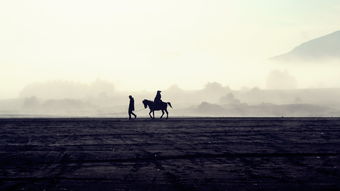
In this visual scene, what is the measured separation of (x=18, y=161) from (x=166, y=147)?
5.37 metres

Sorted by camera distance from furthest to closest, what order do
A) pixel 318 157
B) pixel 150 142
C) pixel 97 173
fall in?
1. pixel 150 142
2. pixel 318 157
3. pixel 97 173

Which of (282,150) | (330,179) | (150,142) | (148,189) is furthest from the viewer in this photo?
(150,142)

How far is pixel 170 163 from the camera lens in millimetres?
12398

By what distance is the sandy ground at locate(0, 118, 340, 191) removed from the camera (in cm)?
955

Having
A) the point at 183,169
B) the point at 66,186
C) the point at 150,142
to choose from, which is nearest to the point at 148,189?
the point at 66,186

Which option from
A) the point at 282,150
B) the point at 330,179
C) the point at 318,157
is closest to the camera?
the point at 330,179

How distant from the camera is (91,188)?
912 cm

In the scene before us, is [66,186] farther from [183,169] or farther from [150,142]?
[150,142]

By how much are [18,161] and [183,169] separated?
506cm

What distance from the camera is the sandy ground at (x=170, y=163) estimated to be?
9.55m

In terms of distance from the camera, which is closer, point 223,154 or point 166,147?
point 223,154

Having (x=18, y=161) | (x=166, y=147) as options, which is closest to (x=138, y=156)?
(x=166, y=147)

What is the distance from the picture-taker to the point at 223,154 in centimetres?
1427

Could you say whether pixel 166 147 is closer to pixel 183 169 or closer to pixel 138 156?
pixel 138 156
